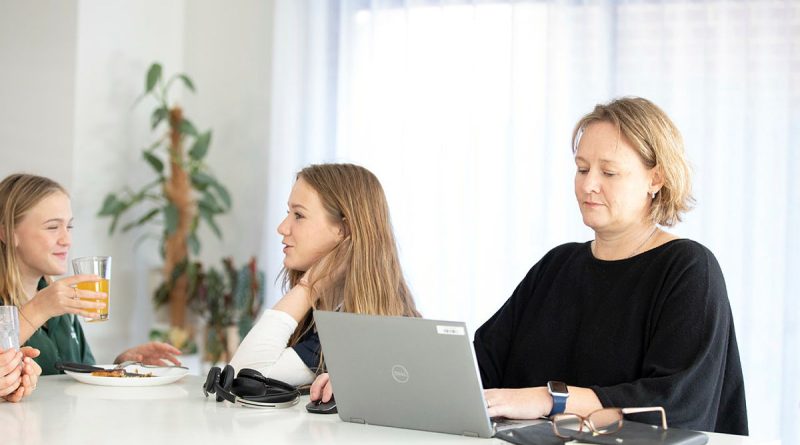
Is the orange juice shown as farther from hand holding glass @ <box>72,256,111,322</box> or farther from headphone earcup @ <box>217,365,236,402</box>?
headphone earcup @ <box>217,365,236,402</box>

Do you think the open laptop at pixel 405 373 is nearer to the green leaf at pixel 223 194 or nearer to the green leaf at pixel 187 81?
the green leaf at pixel 223 194

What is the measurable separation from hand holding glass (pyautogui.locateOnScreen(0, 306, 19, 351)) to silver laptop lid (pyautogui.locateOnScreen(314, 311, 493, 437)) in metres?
0.68

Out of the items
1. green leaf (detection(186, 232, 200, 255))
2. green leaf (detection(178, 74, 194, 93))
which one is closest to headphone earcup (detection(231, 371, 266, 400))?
green leaf (detection(186, 232, 200, 255))

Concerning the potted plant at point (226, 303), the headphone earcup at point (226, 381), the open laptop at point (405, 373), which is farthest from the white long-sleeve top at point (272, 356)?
the potted plant at point (226, 303)

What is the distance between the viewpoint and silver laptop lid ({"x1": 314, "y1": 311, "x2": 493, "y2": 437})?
163 cm

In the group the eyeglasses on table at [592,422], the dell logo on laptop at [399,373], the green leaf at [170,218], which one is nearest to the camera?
the eyeglasses on table at [592,422]

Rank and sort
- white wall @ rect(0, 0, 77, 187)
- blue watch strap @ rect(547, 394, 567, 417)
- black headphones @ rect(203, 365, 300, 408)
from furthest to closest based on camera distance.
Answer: white wall @ rect(0, 0, 77, 187)
black headphones @ rect(203, 365, 300, 408)
blue watch strap @ rect(547, 394, 567, 417)

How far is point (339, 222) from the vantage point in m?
2.52

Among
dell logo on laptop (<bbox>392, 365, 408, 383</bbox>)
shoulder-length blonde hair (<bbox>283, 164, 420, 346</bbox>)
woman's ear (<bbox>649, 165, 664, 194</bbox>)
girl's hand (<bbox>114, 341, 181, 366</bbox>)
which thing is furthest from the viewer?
girl's hand (<bbox>114, 341, 181, 366</bbox>)

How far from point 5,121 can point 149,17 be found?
2.85 ft

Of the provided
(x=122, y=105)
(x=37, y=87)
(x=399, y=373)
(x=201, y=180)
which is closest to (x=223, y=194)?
(x=201, y=180)

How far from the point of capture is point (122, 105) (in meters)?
4.60

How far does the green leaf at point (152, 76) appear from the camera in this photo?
4461 millimetres

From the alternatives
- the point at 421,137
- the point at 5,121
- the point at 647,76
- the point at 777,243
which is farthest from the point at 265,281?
the point at 777,243
